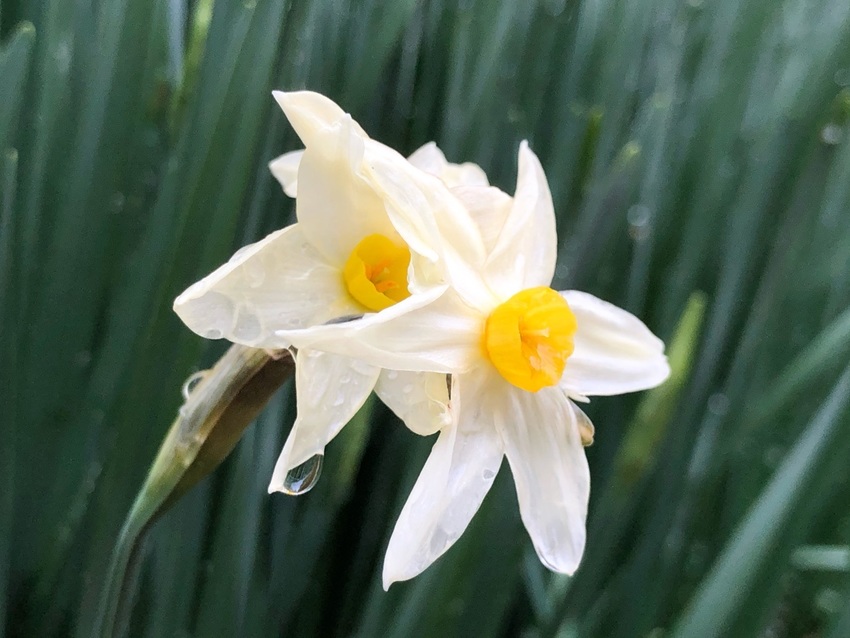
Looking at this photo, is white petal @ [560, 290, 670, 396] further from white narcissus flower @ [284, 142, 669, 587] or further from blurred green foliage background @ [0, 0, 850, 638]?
blurred green foliage background @ [0, 0, 850, 638]

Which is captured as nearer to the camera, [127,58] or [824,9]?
[127,58]

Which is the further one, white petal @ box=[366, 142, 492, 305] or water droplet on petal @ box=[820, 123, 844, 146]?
water droplet on petal @ box=[820, 123, 844, 146]

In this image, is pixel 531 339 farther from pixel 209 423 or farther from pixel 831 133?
pixel 831 133

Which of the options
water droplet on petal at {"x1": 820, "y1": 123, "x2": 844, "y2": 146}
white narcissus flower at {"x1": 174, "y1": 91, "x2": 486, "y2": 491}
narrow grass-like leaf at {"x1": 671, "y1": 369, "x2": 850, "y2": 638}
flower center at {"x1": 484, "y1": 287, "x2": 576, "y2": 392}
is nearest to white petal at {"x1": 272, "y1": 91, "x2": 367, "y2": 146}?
white narcissus flower at {"x1": 174, "y1": 91, "x2": 486, "y2": 491}

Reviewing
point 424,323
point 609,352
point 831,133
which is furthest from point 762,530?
point 831,133

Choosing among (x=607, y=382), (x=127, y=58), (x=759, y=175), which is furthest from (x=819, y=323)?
(x=127, y=58)

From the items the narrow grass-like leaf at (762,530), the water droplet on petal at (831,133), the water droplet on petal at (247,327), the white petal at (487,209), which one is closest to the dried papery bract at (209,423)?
the water droplet on petal at (247,327)

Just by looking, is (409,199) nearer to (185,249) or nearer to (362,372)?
(362,372)
